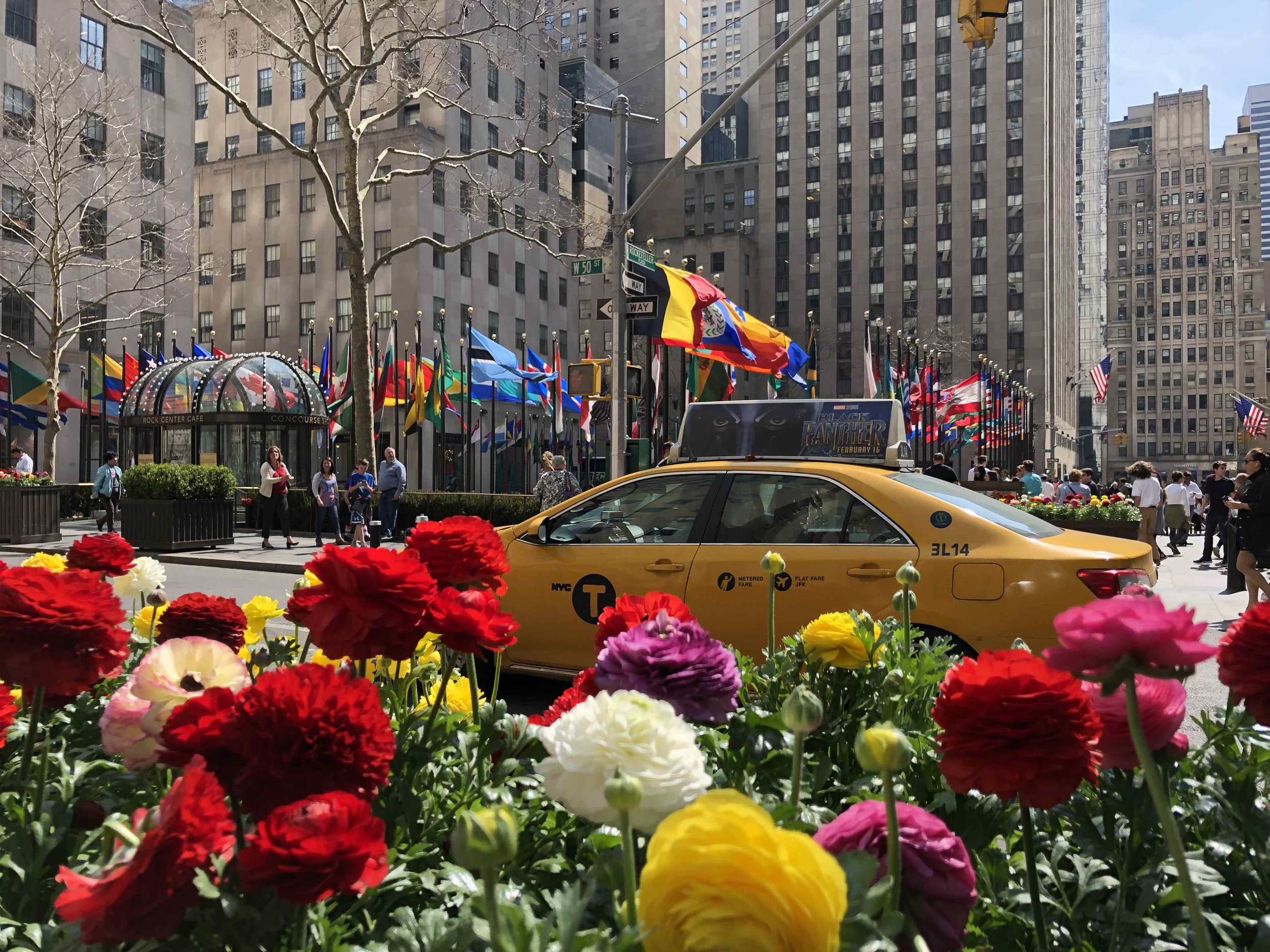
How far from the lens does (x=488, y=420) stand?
56.8m

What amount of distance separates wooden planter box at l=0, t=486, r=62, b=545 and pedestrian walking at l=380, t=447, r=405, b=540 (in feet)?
21.0

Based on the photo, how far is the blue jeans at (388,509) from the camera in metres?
20.3

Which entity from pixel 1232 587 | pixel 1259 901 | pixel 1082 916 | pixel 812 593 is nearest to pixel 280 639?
pixel 1082 916

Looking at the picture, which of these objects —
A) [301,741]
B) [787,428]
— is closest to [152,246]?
[787,428]

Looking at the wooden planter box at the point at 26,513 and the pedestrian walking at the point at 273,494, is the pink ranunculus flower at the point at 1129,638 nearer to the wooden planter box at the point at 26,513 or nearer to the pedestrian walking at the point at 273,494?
the pedestrian walking at the point at 273,494

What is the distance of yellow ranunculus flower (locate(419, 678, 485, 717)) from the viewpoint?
106 inches

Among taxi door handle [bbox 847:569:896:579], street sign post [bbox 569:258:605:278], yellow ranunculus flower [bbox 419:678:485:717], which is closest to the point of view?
yellow ranunculus flower [bbox 419:678:485:717]

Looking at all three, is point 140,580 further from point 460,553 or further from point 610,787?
point 610,787

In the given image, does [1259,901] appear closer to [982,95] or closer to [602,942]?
[602,942]

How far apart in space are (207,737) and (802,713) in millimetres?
768

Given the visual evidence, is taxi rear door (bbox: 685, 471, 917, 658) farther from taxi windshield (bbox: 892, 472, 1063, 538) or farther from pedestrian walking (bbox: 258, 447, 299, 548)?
pedestrian walking (bbox: 258, 447, 299, 548)

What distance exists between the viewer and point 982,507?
249 inches

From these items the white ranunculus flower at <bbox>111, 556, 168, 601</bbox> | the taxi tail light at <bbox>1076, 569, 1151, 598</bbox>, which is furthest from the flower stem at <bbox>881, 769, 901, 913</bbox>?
the taxi tail light at <bbox>1076, 569, 1151, 598</bbox>

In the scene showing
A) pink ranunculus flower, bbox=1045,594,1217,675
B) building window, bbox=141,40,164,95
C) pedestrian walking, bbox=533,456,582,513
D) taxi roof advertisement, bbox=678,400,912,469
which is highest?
building window, bbox=141,40,164,95
